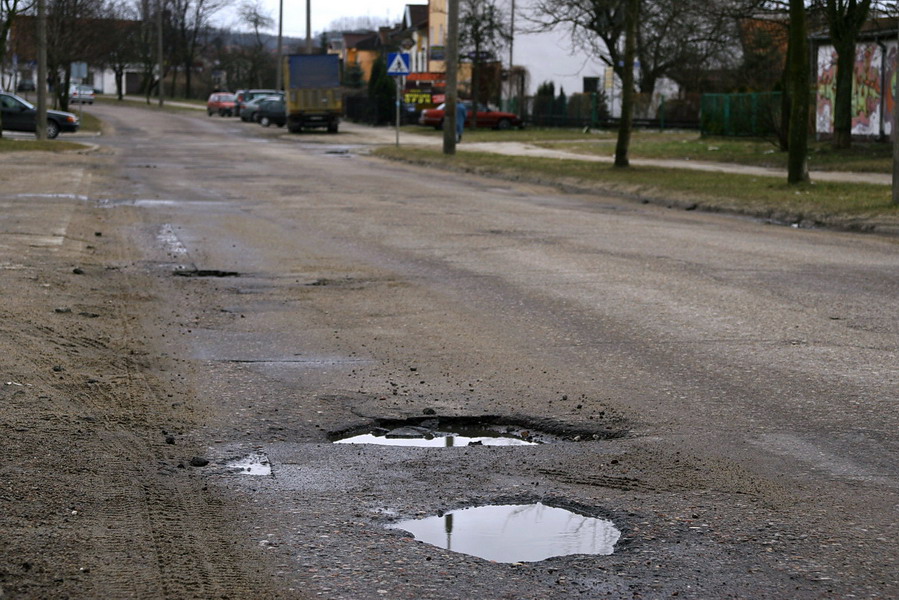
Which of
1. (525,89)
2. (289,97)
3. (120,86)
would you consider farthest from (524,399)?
(120,86)

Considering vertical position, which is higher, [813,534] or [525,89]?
[525,89]

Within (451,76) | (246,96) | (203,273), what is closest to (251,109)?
(246,96)

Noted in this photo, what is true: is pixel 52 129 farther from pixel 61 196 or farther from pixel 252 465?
pixel 252 465

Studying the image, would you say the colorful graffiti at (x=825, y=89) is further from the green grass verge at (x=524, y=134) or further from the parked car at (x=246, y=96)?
the parked car at (x=246, y=96)

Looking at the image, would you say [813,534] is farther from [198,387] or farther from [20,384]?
[20,384]

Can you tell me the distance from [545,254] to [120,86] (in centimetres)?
10186

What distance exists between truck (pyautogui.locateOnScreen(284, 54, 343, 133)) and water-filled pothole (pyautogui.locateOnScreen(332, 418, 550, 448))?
47.9 metres

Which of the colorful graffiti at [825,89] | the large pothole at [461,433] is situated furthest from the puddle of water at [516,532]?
the colorful graffiti at [825,89]

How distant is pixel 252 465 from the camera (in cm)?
523

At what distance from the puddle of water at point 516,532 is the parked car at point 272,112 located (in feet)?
190

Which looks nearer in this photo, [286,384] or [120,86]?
[286,384]

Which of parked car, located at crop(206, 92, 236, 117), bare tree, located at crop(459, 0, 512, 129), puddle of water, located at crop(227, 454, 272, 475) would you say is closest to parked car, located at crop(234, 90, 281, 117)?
parked car, located at crop(206, 92, 236, 117)

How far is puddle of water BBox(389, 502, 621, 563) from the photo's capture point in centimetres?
426

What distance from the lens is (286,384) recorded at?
6734mm
